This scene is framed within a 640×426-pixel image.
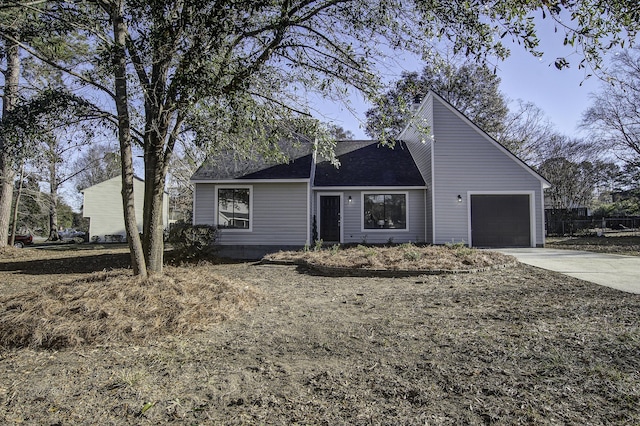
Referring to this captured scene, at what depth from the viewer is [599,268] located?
28.4ft

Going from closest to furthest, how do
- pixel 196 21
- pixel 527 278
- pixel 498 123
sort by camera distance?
pixel 196 21
pixel 527 278
pixel 498 123

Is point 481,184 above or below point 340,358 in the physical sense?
above

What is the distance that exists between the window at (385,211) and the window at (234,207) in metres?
4.49

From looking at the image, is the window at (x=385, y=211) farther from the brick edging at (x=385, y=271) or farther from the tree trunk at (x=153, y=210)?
the tree trunk at (x=153, y=210)

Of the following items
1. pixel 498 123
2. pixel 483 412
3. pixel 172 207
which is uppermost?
pixel 498 123

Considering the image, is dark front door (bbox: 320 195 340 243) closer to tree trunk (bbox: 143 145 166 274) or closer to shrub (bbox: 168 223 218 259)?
shrub (bbox: 168 223 218 259)

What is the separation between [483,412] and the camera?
2377 millimetres

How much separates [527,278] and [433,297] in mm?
2799

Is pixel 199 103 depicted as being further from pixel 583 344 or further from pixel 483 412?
pixel 583 344

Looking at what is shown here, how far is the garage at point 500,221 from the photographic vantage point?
562 inches

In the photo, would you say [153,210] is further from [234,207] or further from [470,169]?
[470,169]

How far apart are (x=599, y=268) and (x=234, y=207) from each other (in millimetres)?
10904

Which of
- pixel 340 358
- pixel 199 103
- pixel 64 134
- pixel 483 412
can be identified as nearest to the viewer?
pixel 483 412

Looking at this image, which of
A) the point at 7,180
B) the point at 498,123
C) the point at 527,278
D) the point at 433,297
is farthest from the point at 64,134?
the point at 498,123
